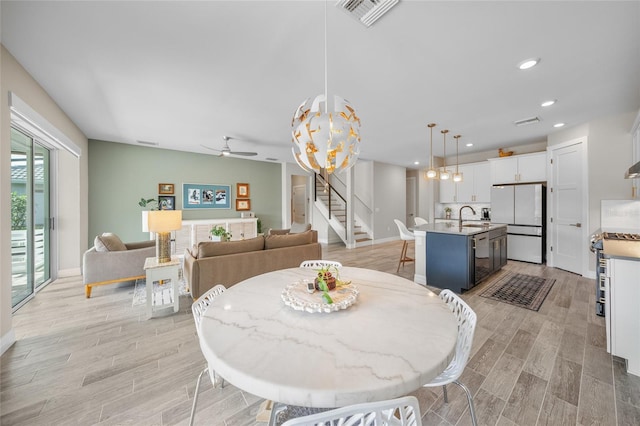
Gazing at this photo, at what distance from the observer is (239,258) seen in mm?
3211

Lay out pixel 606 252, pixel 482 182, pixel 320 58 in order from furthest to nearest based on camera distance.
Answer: pixel 482 182, pixel 320 58, pixel 606 252

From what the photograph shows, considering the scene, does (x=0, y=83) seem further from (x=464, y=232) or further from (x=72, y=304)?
(x=464, y=232)

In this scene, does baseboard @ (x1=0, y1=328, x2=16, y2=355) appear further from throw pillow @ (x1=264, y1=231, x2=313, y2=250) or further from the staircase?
the staircase

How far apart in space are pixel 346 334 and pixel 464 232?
3098 millimetres

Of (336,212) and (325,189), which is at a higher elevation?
(325,189)

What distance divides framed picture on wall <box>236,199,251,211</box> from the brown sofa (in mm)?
3845

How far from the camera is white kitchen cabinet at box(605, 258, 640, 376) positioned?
1.81m

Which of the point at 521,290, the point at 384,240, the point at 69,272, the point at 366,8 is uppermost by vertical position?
the point at 366,8

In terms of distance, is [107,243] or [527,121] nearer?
[107,243]

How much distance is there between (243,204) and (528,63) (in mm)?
6614

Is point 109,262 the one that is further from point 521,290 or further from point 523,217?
point 523,217

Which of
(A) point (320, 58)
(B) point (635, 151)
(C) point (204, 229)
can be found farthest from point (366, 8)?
(C) point (204, 229)

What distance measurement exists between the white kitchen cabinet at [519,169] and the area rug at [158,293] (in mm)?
6751

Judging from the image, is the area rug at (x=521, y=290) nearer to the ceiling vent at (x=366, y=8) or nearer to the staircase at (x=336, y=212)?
the ceiling vent at (x=366, y=8)
